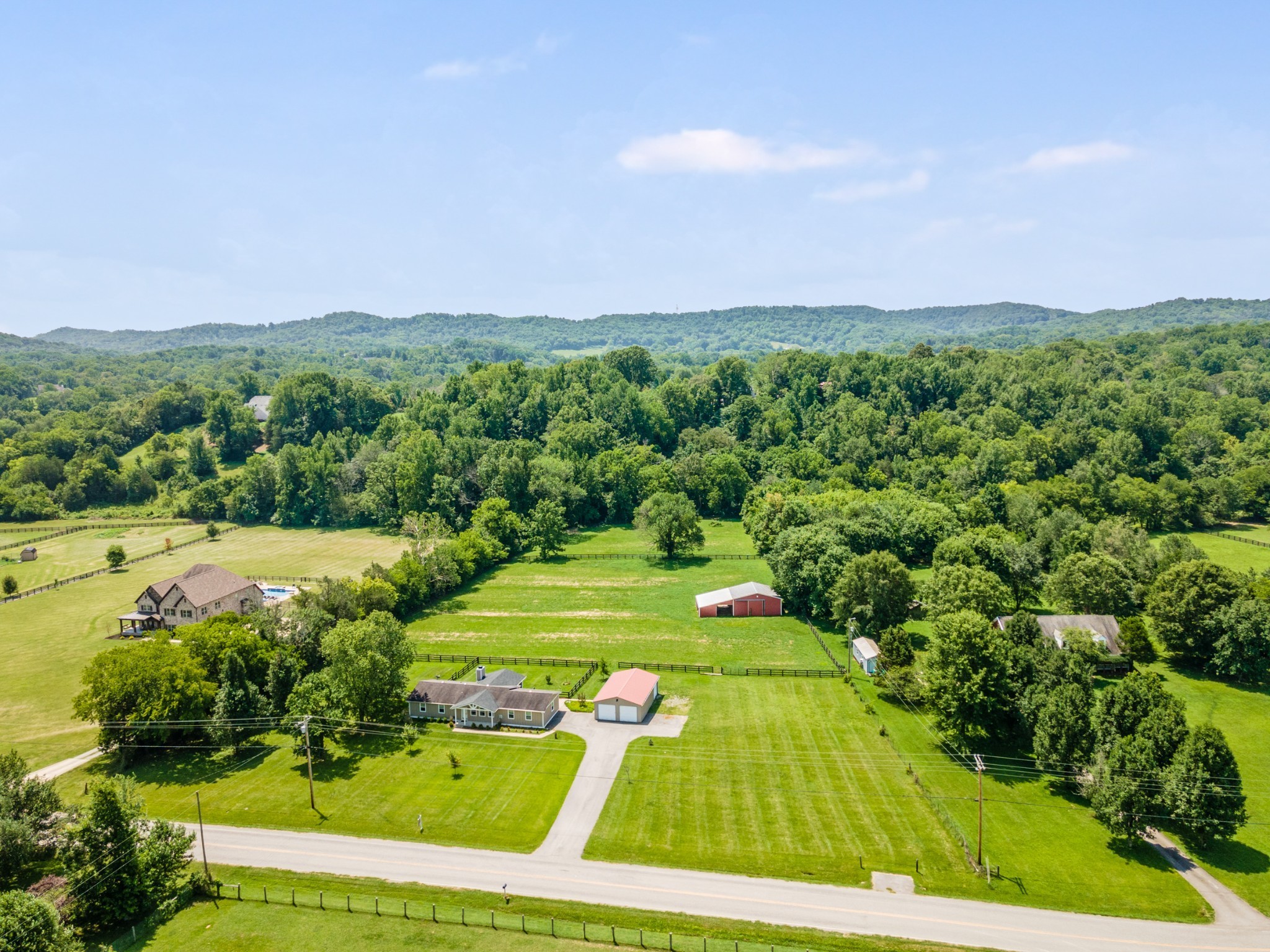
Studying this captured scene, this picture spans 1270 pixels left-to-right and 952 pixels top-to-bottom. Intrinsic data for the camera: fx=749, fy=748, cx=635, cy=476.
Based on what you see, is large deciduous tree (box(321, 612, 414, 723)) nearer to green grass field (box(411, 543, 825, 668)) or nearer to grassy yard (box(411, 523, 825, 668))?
grassy yard (box(411, 523, 825, 668))

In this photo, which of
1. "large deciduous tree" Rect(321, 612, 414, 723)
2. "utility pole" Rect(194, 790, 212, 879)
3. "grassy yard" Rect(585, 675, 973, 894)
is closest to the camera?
A: "utility pole" Rect(194, 790, 212, 879)

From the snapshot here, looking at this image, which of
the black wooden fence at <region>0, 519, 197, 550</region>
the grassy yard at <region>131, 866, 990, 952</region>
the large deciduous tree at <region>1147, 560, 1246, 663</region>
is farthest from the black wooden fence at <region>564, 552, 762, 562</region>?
the black wooden fence at <region>0, 519, 197, 550</region>

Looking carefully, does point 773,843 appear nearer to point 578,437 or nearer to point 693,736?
point 693,736

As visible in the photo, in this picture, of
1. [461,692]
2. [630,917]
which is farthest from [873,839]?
[461,692]

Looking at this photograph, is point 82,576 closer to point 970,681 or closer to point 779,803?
point 779,803

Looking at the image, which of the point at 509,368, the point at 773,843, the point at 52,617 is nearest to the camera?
the point at 773,843

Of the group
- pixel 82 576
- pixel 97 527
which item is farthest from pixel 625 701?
pixel 97 527
